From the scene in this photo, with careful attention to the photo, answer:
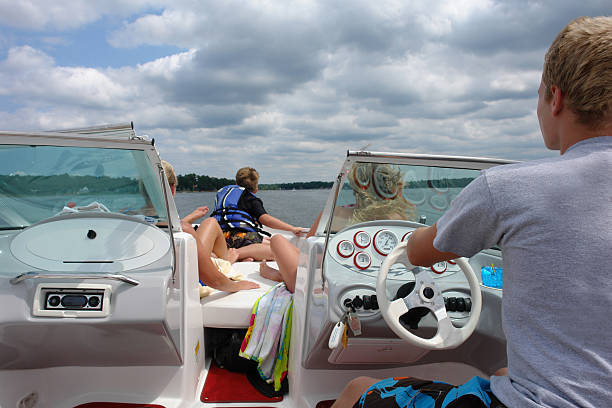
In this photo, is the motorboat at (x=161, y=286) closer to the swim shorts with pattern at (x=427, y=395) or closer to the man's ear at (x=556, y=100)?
the swim shorts with pattern at (x=427, y=395)

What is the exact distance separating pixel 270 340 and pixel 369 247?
89 cm

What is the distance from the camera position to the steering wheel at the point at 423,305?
140cm

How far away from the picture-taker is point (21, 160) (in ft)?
5.65

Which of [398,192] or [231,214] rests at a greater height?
[398,192]

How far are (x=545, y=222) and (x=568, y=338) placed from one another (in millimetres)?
227

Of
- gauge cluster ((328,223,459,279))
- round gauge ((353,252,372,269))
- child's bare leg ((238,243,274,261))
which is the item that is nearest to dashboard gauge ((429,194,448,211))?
gauge cluster ((328,223,459,279))

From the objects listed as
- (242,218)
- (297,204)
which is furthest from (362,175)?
(297,204)

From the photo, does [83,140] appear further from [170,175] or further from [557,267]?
[557,267]

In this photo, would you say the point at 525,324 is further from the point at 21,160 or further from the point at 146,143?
the point at 21,160

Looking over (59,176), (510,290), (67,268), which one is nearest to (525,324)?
(510,290)

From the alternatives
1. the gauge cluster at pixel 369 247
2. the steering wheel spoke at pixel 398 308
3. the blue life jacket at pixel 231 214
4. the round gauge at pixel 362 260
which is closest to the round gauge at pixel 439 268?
the gauge cluster at pixel 369 247

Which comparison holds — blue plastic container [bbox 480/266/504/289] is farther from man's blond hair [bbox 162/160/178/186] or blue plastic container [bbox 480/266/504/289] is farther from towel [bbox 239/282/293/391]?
man's blond hair [bbox 162/160/178/186]

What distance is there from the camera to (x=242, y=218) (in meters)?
4.70

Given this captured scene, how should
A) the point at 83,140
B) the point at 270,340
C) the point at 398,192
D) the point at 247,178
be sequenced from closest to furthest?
the point at 83,140 → the point at 398,192 → the point at 270,340 → the point at 247,178
